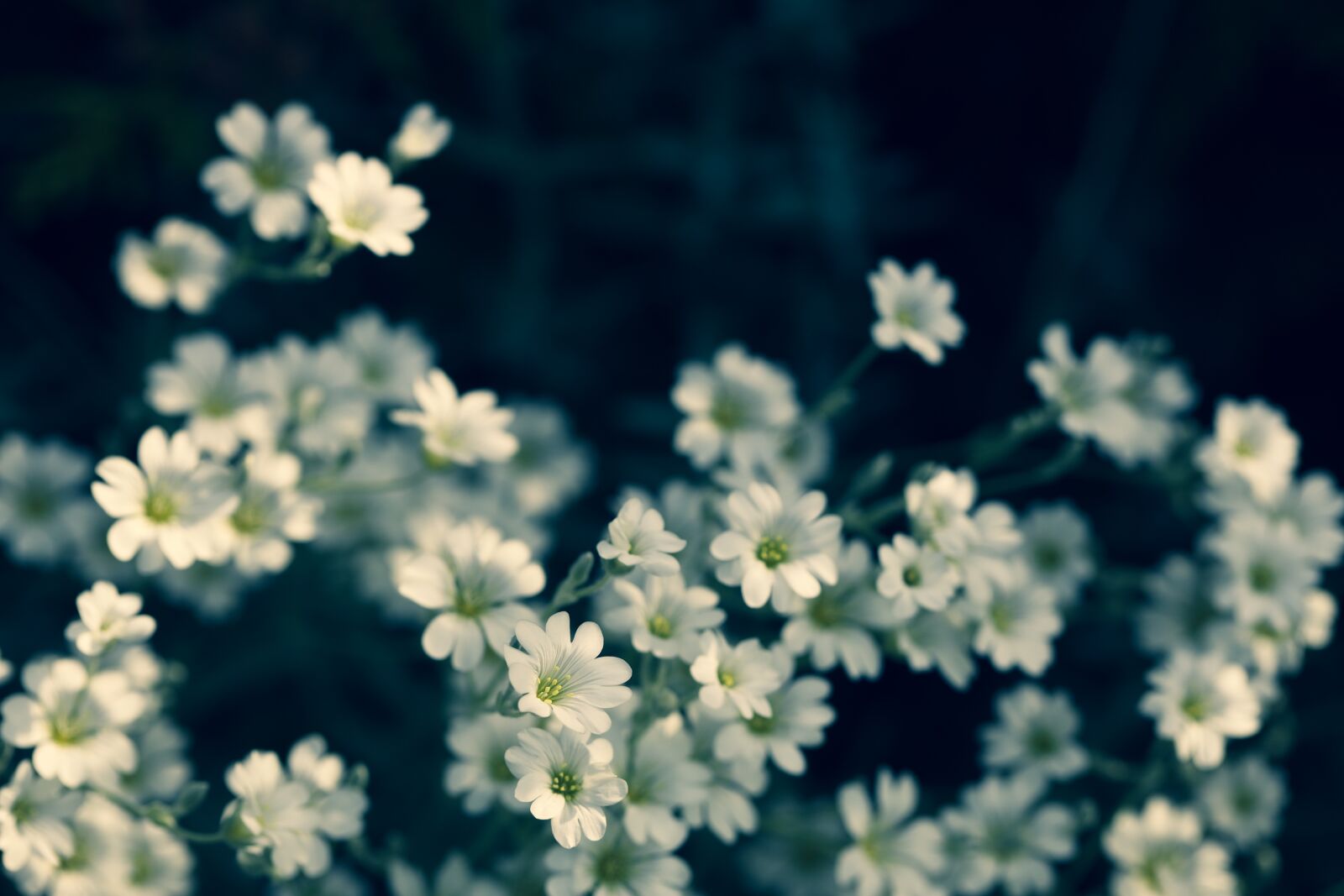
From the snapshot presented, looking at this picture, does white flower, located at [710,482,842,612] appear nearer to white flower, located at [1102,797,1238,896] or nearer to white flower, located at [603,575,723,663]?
white flower, located at [603,575,723,663]

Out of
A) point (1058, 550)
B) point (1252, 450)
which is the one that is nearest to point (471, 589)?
point (1058, 550)

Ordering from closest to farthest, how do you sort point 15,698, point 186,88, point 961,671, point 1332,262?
point 15,698
point 961,671
point 186,88
point 1332,262

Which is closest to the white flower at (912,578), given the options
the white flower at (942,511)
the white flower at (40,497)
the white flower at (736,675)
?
the white flower at (942,511)

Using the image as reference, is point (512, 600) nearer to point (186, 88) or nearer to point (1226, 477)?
point (1226, 477)

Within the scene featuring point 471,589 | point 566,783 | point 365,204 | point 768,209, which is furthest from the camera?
point 768,209

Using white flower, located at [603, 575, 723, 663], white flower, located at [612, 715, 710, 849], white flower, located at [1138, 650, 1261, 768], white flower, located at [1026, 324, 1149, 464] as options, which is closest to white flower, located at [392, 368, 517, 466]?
white flower, located at [603, 575, 723, 663]

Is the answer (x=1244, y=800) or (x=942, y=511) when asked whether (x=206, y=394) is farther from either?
(x=1244, y=800)

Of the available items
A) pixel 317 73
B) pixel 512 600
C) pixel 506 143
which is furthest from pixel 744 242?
pixel 512 600
